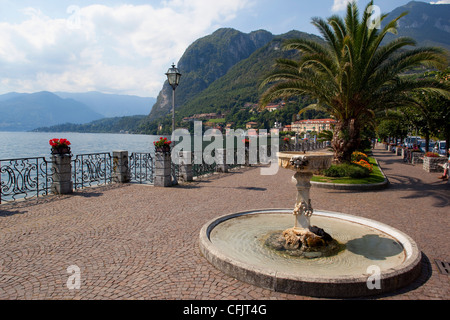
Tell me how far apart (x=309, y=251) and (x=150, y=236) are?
2974mm

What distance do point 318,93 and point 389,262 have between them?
30.5ft

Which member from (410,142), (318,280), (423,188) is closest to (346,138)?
(423,188)

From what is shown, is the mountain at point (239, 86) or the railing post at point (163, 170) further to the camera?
the mountain at point (239, 86)

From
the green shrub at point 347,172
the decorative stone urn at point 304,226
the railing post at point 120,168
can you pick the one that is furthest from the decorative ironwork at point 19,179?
the green shrub at point 347,172

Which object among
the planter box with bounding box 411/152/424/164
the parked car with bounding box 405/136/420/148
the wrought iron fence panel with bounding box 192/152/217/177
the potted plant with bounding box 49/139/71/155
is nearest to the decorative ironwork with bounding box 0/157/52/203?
the potted plant with bounding box 49/139/71/155

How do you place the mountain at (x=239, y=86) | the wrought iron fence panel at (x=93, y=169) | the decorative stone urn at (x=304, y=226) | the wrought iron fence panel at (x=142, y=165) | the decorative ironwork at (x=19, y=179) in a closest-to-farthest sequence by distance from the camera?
the decorative stone urn at (x=304, y=226) < the decorative ironwork at (x=19, y=179) < the wrought iron fence panel at (x=93, y=169) < the wrought iron fence panel at (x=142, y=165) < the mountain at (x=239, y=86)

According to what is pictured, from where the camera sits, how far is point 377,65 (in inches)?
485

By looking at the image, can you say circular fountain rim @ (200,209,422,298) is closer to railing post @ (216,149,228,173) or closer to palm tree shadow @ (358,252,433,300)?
palm tree shadow @ (358,252,433,300)

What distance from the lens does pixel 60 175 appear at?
31.8 ft

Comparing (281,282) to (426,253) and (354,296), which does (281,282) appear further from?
(426,253)

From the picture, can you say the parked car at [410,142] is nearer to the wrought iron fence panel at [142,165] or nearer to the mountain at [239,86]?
the wrought iron fence panel at [142,165]

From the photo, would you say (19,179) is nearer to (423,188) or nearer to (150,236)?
(150,236)

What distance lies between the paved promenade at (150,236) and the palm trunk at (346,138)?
97.0 inches

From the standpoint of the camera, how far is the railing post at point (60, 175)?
9.70 metres
